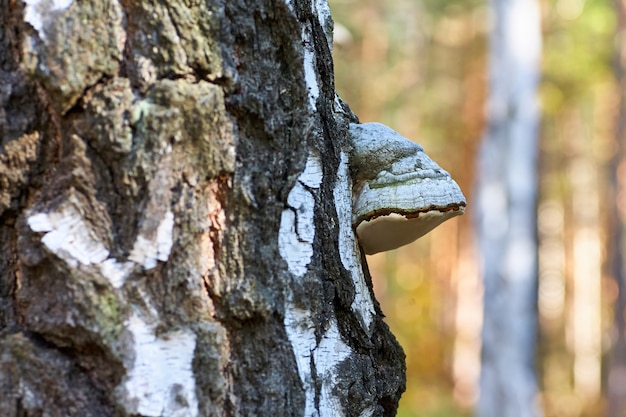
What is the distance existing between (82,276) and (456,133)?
43.6ft

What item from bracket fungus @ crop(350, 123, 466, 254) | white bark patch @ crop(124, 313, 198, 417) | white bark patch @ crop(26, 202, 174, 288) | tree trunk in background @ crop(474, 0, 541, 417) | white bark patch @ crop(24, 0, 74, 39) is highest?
tree trunk in background @ crop(474, 0, 541, 417)

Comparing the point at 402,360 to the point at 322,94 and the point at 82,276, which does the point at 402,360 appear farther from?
the point at 82,276

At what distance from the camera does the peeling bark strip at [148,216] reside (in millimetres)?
803

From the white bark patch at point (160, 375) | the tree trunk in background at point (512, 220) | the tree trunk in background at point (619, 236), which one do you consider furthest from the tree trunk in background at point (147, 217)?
the tree trunk in background at point (619, 236)

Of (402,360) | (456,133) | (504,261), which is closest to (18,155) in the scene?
(402,360)

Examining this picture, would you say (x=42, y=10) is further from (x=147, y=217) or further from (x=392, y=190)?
(x=392, y=190)

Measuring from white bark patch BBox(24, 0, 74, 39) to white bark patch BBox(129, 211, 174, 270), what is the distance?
0.83ft

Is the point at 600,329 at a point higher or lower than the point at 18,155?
higher

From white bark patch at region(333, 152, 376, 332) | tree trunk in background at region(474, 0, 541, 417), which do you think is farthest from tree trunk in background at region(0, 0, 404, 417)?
tree trunk in background at region(474, 0, 541, 417)

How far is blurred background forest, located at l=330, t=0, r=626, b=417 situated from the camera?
10477 millimetres

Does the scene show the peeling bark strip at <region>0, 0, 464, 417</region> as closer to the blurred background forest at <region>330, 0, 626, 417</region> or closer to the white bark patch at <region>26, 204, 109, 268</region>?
the white bark patch at <region>26, 204, 109, 268</region>

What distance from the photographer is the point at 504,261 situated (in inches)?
263

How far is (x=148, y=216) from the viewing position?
2.69 ft

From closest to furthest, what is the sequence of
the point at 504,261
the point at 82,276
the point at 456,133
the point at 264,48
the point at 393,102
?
1. the point at 82,276
2. the point at 264,48
3. the point at 504,261
4. the point at 393,102
5. the point at 456,133
